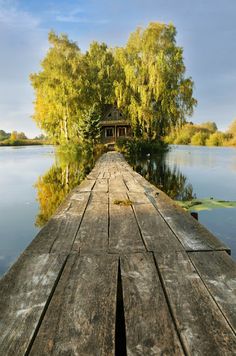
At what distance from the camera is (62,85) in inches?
949

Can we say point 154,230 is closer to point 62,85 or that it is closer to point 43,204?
point 43,204

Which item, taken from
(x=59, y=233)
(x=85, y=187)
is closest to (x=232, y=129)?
(x=85, y=187)

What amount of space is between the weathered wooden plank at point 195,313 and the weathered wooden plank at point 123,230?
38 cm

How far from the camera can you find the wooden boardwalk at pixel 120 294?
1012mm

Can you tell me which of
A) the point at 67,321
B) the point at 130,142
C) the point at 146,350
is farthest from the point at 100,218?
the point at 130,142

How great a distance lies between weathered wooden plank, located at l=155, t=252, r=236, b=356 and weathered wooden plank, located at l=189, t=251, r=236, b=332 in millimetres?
33

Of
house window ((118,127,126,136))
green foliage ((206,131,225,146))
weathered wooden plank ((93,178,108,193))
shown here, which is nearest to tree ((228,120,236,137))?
green foliage ((206,131,225,146))

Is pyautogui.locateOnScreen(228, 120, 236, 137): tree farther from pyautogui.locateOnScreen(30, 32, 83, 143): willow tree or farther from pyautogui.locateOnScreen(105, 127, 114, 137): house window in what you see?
pyautogui.locateOnScreen(30, 32, 83, 143): willow tree

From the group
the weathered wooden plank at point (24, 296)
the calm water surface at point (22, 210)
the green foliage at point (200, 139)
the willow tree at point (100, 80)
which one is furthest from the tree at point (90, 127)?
the green foliage at point (200, 139)

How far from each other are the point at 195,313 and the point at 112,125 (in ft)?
92.4

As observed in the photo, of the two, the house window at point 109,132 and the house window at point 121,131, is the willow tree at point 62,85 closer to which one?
the house window at point 109,132

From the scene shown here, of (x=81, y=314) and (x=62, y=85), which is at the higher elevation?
(x=62, y=85)

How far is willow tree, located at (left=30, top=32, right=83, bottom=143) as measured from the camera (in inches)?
960

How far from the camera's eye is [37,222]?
5758mm
